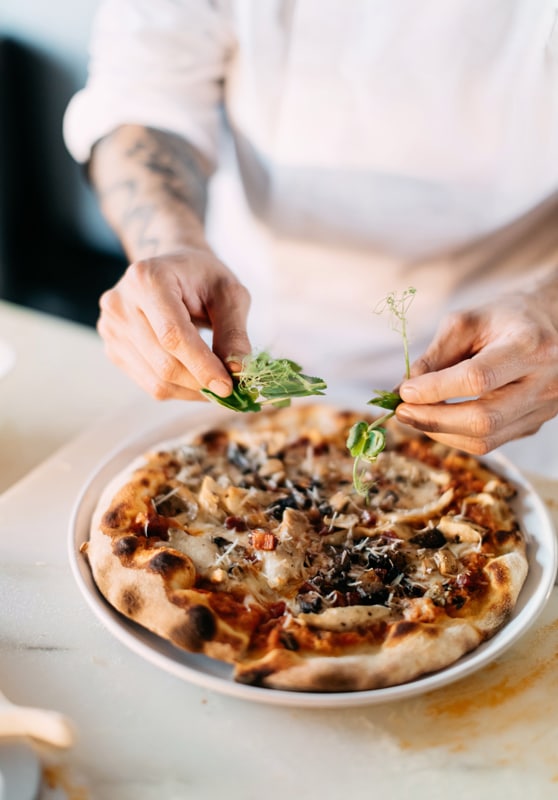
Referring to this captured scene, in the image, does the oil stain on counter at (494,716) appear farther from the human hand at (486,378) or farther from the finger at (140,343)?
the finger at (140,343)

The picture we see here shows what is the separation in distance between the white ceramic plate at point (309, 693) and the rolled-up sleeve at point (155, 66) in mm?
946

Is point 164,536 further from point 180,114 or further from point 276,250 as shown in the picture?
point 180,114

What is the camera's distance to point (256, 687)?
1174mm

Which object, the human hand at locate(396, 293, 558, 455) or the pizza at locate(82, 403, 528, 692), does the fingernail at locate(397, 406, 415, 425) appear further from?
the pizza at locate(82, 403, 528, 692)

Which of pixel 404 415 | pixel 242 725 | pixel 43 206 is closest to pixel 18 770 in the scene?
pixel 242 725

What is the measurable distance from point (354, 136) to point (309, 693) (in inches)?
55.0

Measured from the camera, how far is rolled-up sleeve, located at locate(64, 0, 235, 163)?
2125 mm

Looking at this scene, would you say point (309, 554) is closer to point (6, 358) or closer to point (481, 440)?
point (481, 440)

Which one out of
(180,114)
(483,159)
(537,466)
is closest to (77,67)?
(180,114)

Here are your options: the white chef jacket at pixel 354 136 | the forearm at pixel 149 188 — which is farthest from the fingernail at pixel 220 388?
the white chef jacket at pixel 354 136

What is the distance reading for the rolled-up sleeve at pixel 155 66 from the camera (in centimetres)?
212

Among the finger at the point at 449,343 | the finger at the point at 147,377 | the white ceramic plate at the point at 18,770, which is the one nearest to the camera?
the white ceramic plate at the point at 18,770

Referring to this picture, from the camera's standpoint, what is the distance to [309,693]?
1172mm

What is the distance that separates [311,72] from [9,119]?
2917mm
